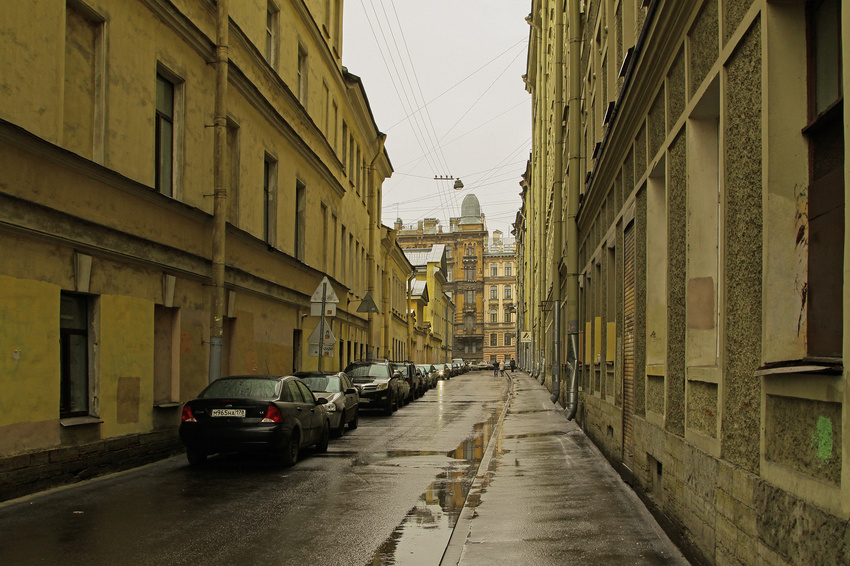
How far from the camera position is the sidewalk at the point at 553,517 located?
6902mm

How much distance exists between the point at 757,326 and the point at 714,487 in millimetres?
1459

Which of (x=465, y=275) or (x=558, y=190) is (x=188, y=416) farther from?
(x=465, y=275)

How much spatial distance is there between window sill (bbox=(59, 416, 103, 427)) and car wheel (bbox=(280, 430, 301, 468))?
273 cm

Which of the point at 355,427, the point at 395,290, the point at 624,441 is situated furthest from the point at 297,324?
the point at 395,290

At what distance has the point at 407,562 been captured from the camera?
6758 millimetres

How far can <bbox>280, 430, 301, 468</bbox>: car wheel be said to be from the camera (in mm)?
12701

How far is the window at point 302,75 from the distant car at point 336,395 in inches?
382

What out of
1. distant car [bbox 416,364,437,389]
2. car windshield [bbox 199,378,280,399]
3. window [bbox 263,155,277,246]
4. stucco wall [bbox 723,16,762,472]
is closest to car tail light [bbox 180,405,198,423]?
car windshield [bbox 199,378,280,399]

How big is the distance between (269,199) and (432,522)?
14.7m

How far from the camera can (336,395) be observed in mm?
18500

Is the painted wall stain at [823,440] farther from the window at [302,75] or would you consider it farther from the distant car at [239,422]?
the window at [302,75]

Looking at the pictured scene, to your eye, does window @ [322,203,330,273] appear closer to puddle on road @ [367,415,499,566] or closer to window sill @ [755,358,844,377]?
puddle on road @ [367,415,499,566]

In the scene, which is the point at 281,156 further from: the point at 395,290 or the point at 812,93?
the point at 395,290

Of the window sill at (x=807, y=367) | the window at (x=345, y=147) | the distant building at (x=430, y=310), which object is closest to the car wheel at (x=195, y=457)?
the window sill at (x=807, y=367)
